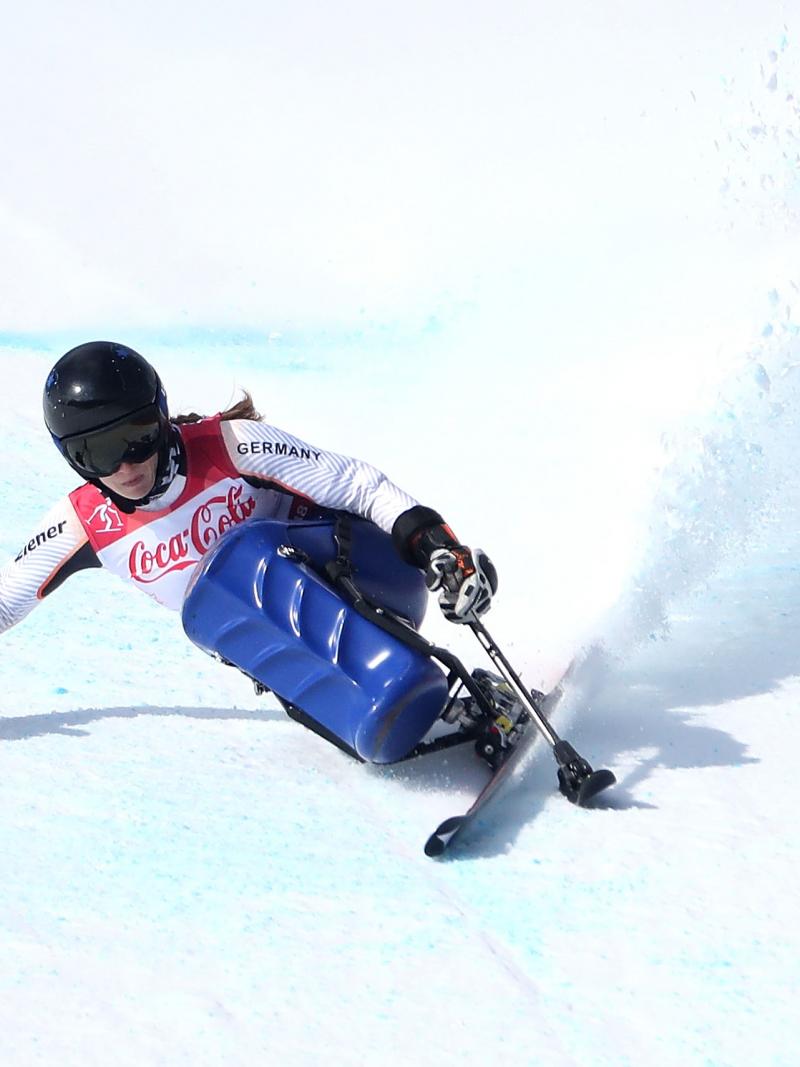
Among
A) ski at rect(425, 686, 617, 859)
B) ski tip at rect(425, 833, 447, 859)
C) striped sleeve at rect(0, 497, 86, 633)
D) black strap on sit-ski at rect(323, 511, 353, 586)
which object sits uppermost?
black strap on sit-ski at rect(323, 511, 353, 586)

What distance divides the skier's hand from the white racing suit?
25cm

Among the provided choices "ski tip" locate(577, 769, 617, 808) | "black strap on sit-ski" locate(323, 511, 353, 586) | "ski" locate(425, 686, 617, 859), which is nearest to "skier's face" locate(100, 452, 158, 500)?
"black strap on sit-ski" locate(323, 511, 353, 586)

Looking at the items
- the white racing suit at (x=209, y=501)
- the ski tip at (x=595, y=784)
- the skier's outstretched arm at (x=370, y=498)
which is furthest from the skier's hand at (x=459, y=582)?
the ski tip at (x=595, y=784)

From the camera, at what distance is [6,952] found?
2.73 meters

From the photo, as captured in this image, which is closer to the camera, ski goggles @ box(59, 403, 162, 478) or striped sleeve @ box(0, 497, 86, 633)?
ski goggles @ box(59, 403, 162, 478)

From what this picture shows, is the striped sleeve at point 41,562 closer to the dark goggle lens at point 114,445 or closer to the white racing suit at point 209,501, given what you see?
the white racing suit at point 209,501

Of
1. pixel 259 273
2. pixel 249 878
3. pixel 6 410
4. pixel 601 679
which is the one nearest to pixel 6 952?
pixel 249 878

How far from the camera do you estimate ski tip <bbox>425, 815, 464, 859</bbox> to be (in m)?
3.14

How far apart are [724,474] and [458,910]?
229cm

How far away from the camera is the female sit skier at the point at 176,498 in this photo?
3.43 m

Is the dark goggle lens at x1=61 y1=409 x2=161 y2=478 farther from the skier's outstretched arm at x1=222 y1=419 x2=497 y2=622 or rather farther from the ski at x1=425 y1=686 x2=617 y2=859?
the ski at x1=425 y1=686 x2=617 y2=859

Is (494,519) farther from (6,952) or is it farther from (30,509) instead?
(6,952)

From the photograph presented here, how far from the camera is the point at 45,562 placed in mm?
3918

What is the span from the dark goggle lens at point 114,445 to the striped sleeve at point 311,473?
0.31 metres
